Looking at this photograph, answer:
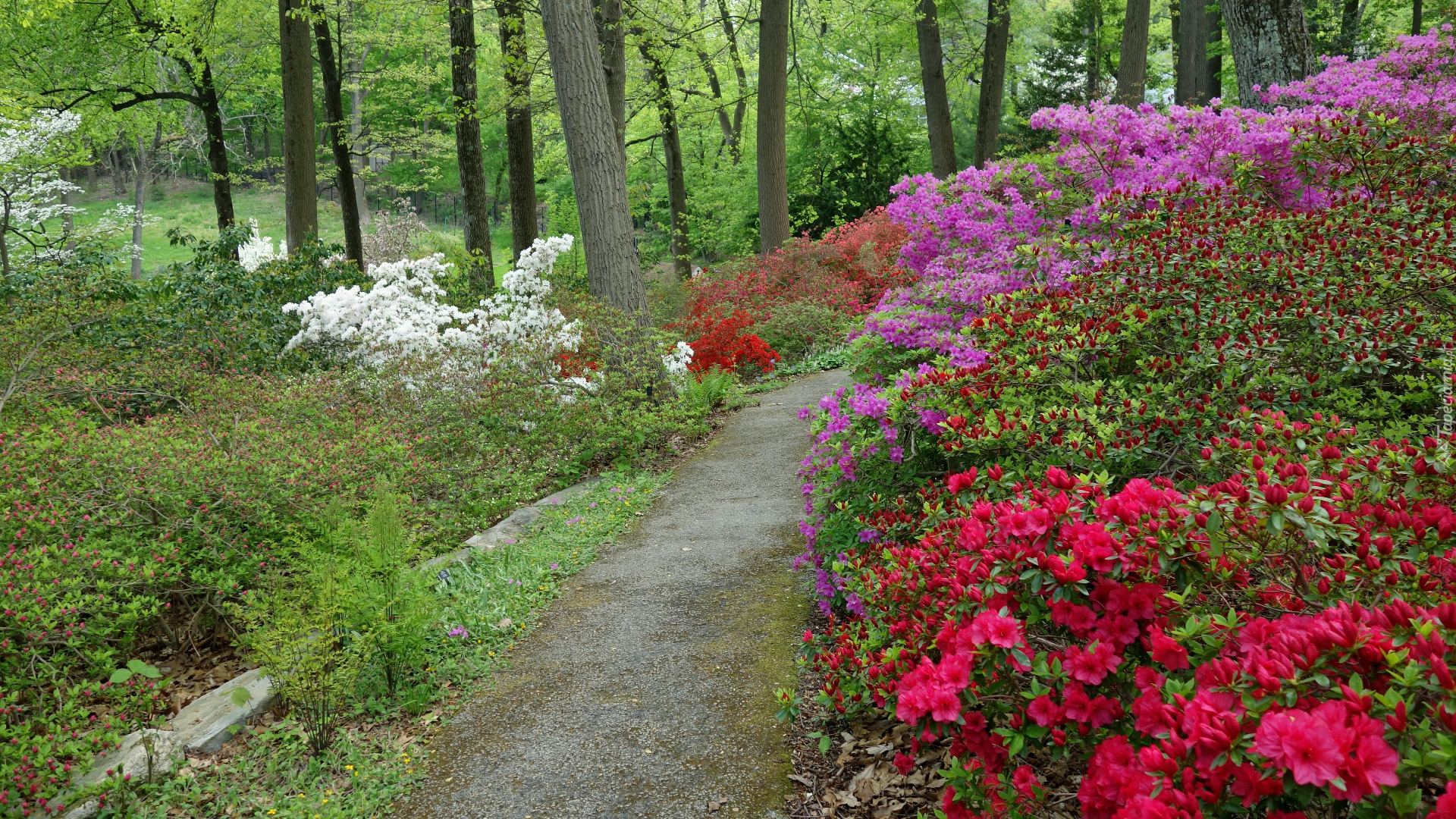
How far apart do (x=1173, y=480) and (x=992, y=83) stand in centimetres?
1191

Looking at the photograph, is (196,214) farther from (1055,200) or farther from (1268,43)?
(1268,43)

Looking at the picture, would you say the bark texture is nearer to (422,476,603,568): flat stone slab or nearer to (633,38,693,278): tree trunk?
(633,38,693,278): tree trunk

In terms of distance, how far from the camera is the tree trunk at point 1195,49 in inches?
439

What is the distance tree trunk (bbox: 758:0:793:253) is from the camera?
11742 millimetres

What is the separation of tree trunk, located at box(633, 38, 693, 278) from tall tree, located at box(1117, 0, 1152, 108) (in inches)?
289

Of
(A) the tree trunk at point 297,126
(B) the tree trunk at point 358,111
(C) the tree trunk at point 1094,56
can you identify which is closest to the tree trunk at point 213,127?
(A) the tree trunk at point 297,126

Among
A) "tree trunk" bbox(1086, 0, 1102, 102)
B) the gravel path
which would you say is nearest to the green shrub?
the gravel path

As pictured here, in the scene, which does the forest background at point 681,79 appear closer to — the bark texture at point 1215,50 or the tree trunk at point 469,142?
the bark texture at point 1215,50

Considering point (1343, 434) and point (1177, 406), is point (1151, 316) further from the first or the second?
point (1343, 434)

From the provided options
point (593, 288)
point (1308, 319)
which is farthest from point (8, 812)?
point (593, 288)

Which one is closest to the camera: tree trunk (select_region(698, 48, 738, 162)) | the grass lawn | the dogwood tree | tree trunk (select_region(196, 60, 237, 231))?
tree trunk (select_region(196, 60, 237, 231))

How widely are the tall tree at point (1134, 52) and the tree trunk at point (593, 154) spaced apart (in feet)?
27.1

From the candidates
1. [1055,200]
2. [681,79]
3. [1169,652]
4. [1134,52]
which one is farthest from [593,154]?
[681,79]

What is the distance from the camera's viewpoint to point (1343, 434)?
2.15 metres
